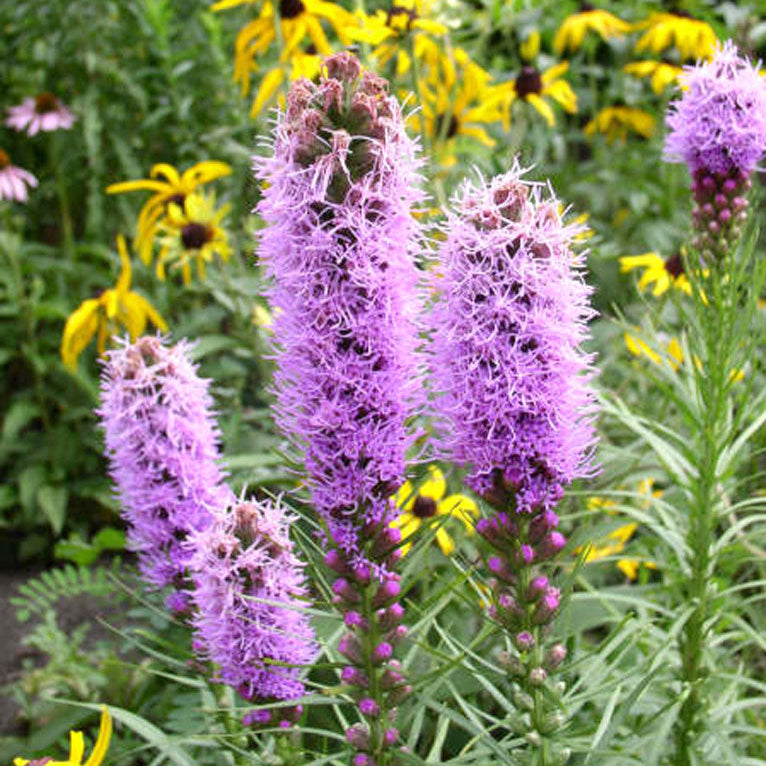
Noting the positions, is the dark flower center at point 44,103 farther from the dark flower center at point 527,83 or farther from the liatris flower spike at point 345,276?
the liatris flower spike at point 345,276

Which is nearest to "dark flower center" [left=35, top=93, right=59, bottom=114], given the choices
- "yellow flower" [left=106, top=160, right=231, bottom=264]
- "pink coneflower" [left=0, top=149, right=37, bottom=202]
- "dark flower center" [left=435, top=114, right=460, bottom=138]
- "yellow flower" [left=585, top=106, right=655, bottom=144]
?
"pink coneflower" [left=0, top=149, right=37, bottom=202]

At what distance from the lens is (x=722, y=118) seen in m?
1.97

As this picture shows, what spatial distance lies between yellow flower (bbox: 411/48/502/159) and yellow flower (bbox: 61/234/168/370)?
3.26 feet

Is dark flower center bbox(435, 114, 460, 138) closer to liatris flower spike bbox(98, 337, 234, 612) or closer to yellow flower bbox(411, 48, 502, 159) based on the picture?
yellow flower bbox(411, 48, 502, 159)

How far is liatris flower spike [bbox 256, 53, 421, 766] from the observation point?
1254 millimetres

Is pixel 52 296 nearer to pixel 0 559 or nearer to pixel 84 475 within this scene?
pixel 84 475

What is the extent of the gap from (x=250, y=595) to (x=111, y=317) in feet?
5.26

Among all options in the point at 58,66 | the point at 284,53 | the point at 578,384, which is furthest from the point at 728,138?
the point at 58,66

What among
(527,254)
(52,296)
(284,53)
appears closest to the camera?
(527,254)

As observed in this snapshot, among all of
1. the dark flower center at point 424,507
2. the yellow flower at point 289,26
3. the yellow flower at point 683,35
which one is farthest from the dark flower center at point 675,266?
the yellow flower at point 683,35

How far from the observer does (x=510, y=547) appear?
147 cm

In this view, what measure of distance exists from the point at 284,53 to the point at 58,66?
1909 millimetres

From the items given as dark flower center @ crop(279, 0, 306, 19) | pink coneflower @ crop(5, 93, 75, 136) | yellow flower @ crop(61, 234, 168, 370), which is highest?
dark flower center @ crop(279, 0, 306, 19)

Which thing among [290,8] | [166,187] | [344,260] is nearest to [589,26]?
[290,8]
